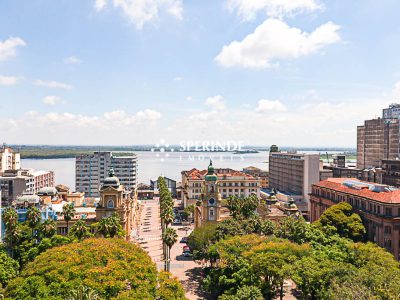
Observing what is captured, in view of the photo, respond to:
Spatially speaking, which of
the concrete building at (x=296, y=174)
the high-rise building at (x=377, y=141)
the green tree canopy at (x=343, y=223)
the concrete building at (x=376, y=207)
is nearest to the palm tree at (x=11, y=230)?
the green tree canopy at (x=343, y=223)

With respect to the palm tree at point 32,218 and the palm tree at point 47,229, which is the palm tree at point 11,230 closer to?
the palm tree at point 32,218

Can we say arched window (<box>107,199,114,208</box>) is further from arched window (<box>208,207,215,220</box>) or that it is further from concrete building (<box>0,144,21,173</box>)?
concrete building (<box>0,144,21,173</box>)

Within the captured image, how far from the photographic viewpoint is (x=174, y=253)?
79.1m

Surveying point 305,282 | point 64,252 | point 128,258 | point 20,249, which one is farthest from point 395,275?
point 20,249

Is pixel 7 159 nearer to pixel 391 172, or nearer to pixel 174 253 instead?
pixel 174 253

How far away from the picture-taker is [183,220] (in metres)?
119

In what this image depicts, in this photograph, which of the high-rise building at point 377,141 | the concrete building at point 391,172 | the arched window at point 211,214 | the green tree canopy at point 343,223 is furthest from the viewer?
the high-rise building at point 377,141

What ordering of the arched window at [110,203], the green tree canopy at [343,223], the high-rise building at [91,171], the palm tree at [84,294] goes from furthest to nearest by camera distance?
the high-rise building at [91,171] → the arched window at [110,203] → the green tree canopy at [343,223] → the palm tree at [84,294]

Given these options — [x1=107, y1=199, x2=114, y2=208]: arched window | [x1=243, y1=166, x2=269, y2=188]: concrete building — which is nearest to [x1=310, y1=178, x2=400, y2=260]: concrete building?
[x1=107, y1=199, x2=114, y2=208]: arched window

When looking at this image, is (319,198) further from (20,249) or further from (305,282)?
(20,249)

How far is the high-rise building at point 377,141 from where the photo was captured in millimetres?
159750

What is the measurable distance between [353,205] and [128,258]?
182ft

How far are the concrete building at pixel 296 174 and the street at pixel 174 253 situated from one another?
44.4 metres

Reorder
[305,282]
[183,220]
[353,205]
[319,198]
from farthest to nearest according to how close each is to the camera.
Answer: [183,220]
[319,198]
[353,205]
[305,282]
